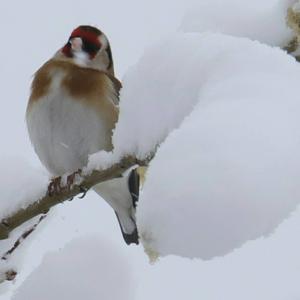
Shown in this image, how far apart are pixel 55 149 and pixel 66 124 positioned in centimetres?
13

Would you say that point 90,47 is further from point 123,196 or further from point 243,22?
point 243,22

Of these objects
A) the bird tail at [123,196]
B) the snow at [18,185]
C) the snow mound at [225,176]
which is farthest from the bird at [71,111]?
Result: the snow mound at [225,176]

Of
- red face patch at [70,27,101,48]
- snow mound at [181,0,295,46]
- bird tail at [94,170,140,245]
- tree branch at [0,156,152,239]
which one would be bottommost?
bird tail at [94,170,140,245]

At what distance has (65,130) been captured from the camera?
3.00 metres

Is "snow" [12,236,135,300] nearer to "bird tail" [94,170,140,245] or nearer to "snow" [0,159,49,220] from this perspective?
"snow" [0,159,49,220]

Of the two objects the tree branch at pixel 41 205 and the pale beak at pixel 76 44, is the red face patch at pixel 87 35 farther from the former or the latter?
the tree branch at pixel 41 205

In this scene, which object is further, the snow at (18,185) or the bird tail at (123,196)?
the bird tail at (123,196)

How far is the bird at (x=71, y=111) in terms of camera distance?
9.75ft

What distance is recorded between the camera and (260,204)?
605mm

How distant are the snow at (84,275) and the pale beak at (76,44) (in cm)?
190

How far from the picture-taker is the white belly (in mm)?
2965

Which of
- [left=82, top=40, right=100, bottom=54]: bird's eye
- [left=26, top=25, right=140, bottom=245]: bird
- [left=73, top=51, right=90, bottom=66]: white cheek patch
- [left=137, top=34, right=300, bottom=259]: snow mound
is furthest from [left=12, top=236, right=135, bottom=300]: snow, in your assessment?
[left=82, top=40, right=100, bottom=54]: bird's eye

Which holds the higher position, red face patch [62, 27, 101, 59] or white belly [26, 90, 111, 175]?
red face patch [62, 27, 101, 59]

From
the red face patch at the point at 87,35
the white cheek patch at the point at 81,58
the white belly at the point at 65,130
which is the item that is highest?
the red face patch at the point at 87,35
